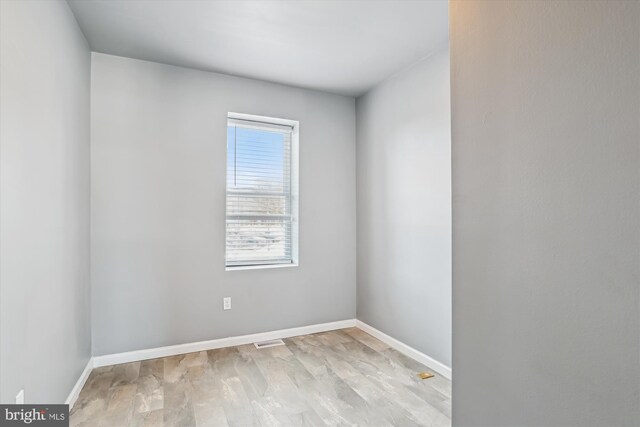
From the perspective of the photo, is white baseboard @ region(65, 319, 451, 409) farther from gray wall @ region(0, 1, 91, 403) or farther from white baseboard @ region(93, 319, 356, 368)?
gray wall @ region(0, 1, 91, 403)

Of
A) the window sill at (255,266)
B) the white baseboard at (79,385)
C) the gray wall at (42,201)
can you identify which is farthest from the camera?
the window sill at (255,266)

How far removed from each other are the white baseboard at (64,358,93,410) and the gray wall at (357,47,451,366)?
2533 millimetres

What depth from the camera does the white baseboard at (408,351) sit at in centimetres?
270

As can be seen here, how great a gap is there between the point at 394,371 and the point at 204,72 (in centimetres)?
311

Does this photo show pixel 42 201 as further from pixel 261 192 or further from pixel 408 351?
pixel 408 351

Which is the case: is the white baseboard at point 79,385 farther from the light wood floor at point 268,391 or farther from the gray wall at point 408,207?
the gray wall at point 408,207

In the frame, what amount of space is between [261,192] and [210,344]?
60.4 inches

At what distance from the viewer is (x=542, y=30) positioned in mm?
916

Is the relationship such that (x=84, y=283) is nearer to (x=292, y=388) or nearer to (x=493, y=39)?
(x=292, y=388)

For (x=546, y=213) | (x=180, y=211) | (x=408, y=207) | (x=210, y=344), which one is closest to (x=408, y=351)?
(x=408, y=207)

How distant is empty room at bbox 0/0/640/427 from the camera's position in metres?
0.84

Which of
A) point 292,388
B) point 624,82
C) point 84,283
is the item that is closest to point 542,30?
point 624,82

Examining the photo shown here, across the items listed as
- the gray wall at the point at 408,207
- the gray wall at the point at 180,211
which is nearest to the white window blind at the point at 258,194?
the gray wall at the point at 180,211

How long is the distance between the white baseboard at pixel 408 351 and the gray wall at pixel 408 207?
44 millimetres
